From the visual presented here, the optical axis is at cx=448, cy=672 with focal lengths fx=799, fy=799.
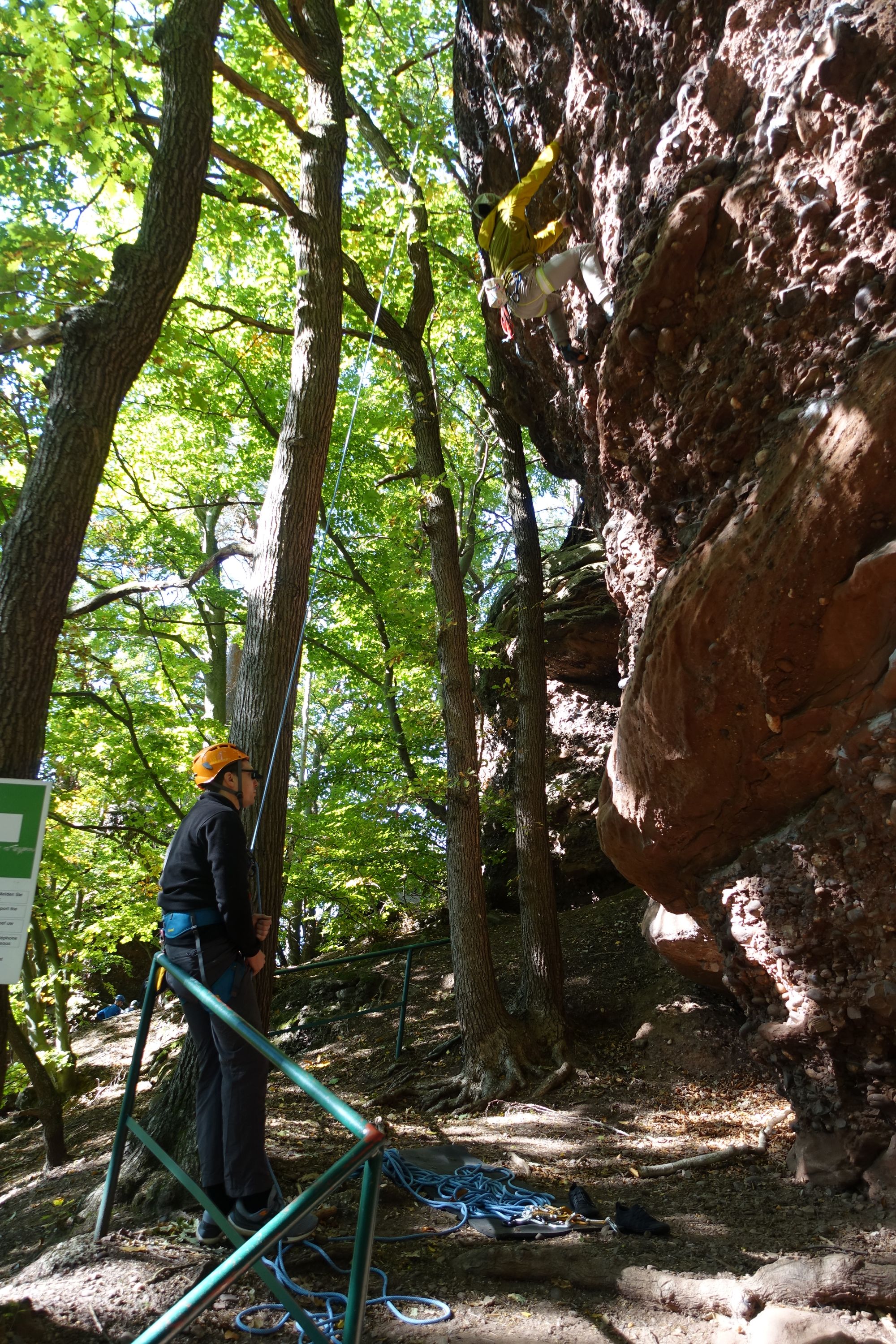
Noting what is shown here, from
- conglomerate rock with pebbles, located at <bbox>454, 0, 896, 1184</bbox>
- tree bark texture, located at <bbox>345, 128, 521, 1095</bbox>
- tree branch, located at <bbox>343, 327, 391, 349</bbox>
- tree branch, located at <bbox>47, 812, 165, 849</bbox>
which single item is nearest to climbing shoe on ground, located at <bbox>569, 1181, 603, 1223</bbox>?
conglomerate rock with pebbles, located at <bbox>454, 0, 896, 1184</bbox>

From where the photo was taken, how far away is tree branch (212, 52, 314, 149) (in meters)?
5.28

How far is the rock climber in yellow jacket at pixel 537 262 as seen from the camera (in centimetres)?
581

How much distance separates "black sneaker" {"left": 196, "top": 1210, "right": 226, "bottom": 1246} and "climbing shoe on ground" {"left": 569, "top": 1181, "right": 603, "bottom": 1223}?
171 centimetres

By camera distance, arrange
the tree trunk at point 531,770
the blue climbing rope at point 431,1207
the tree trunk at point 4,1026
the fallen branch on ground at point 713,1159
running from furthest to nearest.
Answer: the tree trunk at point 531,770, the fallen branch on ground at point 713,1159, the tree trunk at point 4,1026, the blue climbing rope at point 431,1207

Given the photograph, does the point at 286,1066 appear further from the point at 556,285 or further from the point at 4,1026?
the point at 556,285

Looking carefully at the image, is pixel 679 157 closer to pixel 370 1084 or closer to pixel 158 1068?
pixel 370 1084

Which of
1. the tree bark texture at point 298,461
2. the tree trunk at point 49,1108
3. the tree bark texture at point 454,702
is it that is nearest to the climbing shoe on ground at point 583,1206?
the tree bark texture at point 298,461

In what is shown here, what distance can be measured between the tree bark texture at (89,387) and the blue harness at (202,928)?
85 cm

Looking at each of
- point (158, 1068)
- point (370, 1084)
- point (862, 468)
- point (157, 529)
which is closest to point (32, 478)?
point (862, 468)

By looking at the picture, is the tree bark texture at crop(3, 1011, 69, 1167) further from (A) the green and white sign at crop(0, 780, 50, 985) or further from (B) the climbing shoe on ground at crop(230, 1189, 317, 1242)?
(A) the green and white sign at crop(0, 780, 50, 985)

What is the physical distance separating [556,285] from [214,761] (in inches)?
172

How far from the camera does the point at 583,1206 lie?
155 inches

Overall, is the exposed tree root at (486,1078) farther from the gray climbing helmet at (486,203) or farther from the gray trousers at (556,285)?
the gray climbing helmet at (486,203)

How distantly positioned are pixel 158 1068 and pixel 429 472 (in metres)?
6.90
